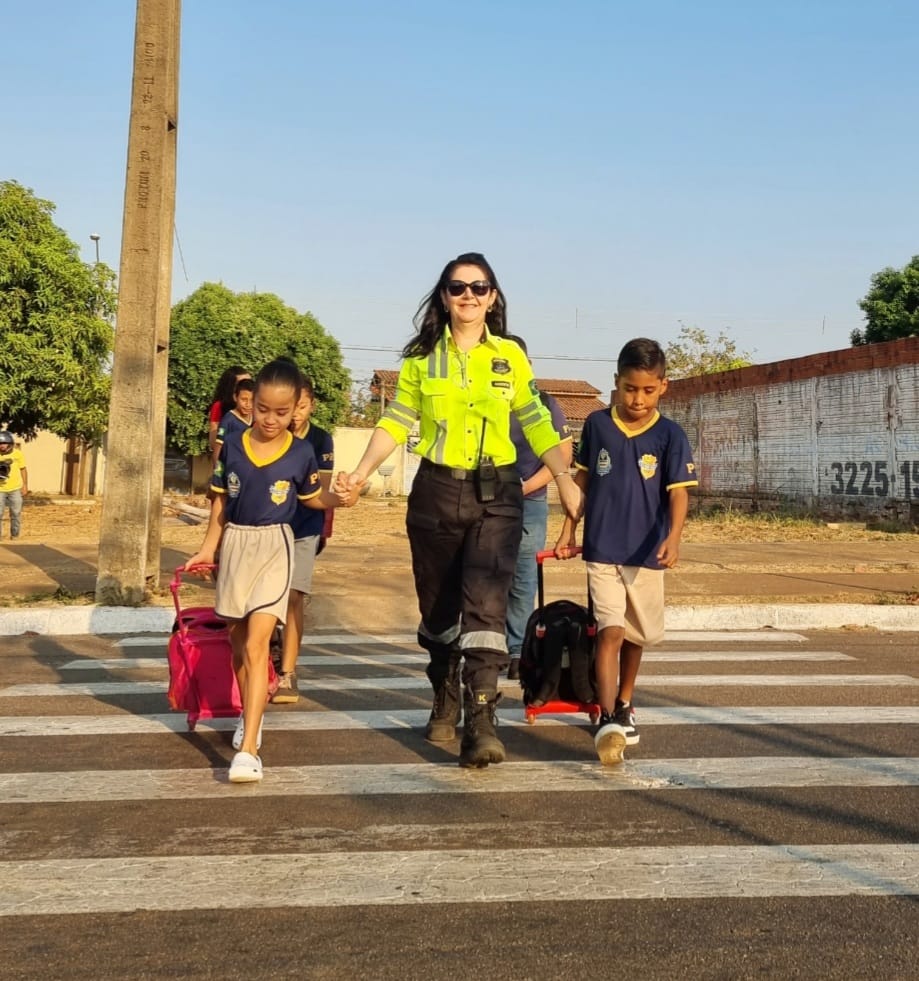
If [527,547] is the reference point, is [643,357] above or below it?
above

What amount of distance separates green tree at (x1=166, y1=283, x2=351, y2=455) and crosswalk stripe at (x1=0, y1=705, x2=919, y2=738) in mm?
40621

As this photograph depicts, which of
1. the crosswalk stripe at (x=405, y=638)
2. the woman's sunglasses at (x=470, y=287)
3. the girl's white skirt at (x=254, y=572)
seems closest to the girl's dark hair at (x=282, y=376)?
the girl's white skirt at (x=254, y=572)

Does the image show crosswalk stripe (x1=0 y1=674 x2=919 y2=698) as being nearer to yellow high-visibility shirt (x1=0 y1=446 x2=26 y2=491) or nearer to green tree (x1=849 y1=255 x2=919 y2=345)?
yellow high-visibility shirt (x1=0 y1=446 x2=26 y2=491)

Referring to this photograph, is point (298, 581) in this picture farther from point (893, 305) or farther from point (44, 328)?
point (893, 305)

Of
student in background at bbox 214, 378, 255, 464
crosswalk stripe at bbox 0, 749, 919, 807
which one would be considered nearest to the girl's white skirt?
crosswalk stripe at bbox 0, 749, 919, 807

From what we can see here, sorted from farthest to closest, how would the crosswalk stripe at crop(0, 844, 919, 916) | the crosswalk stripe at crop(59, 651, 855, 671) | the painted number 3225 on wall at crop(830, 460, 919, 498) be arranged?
the painted number 3225 on wall at crop(830, 460, 919, 498), the crosswalk stripe at crop(59, 651, 855, 671), the crosswalk stripe at crop(0, 844, 919, 916)

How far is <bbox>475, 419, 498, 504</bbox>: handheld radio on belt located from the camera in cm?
490

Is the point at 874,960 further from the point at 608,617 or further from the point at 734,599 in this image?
the point at 734,599

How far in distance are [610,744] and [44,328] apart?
2332 cm

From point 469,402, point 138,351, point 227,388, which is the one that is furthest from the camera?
point 138,351

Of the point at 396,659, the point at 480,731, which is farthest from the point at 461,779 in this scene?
the point at 396,659

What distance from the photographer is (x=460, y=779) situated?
15.5 ft

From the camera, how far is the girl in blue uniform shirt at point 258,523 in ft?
16.1

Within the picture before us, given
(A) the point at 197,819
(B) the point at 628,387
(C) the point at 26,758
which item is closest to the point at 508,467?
(B) the point at 628,387
